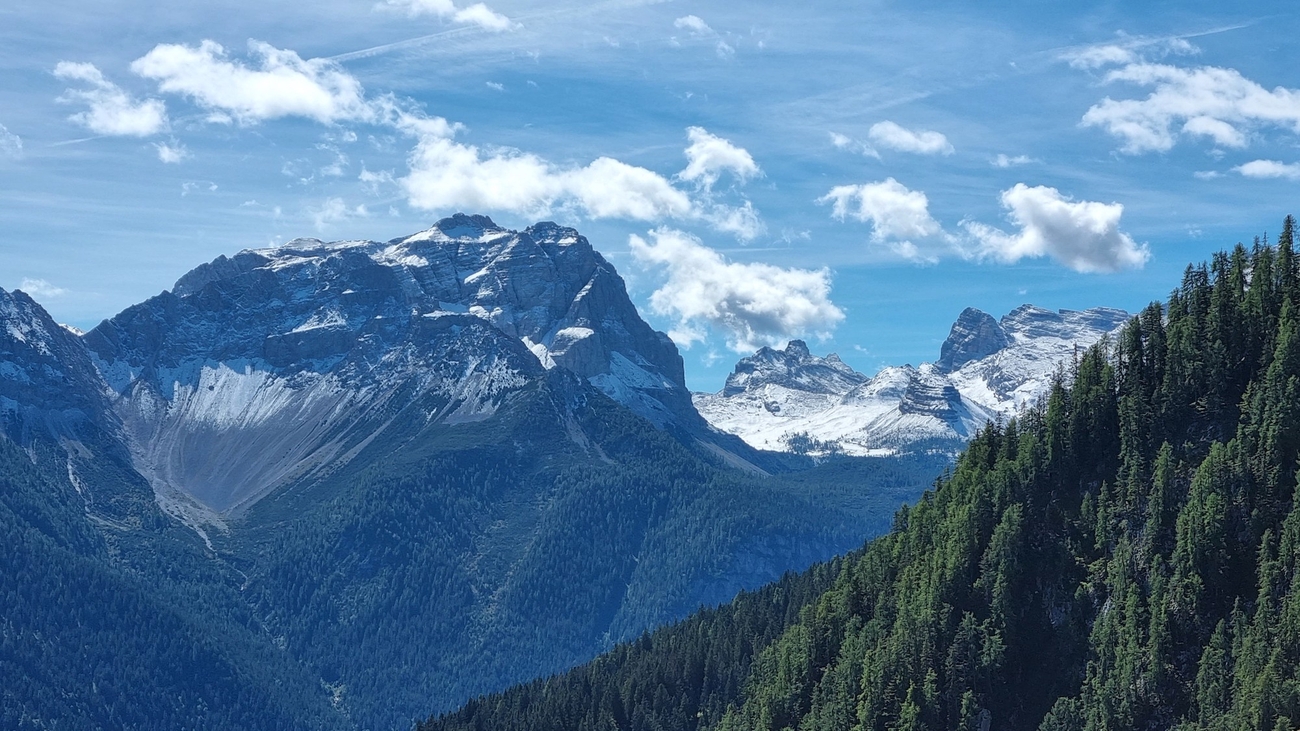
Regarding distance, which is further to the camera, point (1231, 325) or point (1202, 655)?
point (1231, 325)

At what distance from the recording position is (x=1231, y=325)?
19075 centimetres

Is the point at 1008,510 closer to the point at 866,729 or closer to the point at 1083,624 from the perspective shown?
the point at 1083,624

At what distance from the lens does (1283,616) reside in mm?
152375

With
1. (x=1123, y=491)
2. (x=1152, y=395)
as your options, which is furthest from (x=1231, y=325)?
(x=1123, y=491)

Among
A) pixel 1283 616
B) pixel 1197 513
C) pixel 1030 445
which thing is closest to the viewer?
pixel 1283 616

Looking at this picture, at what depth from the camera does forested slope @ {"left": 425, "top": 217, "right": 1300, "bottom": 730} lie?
157750 millimetres

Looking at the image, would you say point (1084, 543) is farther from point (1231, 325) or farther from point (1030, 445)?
point (1231, 325)

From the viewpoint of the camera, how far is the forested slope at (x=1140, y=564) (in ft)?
518

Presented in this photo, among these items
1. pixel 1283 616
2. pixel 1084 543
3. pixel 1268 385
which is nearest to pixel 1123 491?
pixel 1084 543

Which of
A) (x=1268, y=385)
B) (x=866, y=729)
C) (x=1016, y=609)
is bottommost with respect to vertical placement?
(x=866, y=729)

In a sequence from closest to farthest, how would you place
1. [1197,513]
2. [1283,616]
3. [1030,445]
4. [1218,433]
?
[1283,616]
[1197,513]
[1218,433]
[1030,445]

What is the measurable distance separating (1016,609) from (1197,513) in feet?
85.7

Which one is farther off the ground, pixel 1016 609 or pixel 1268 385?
pixel 1268 385

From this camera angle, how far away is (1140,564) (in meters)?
172
